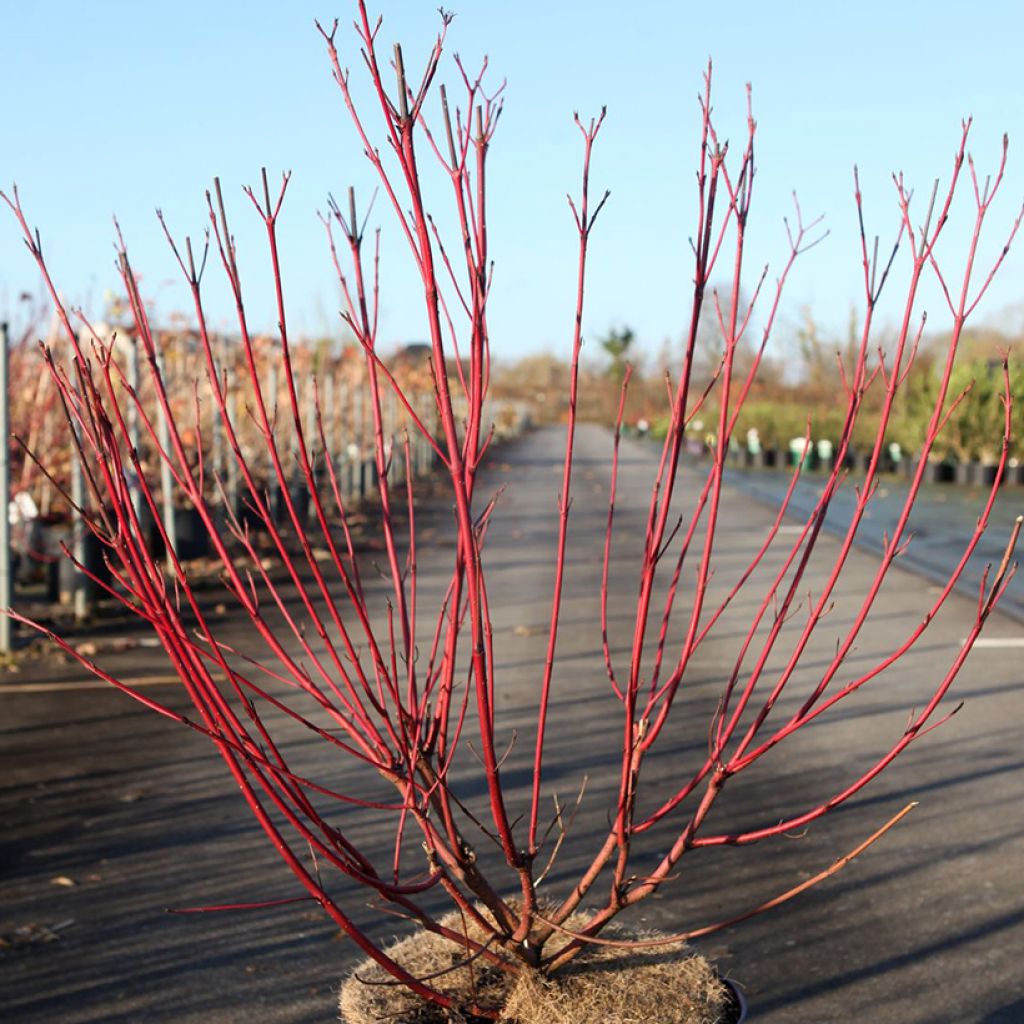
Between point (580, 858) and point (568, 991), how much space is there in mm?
2246

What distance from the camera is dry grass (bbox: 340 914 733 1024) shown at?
2564 mm

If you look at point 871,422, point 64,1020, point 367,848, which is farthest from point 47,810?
point 871,422

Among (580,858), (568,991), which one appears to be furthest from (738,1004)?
(580,858)

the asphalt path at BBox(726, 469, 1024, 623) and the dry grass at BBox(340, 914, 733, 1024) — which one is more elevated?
the dry grass at BBox(340, 914, 733, 1024)

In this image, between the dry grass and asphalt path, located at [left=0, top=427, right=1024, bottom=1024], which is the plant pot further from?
asphalt path, located at [left=0, top=427, right=1024, bottom=1024]

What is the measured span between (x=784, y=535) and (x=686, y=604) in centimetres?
580

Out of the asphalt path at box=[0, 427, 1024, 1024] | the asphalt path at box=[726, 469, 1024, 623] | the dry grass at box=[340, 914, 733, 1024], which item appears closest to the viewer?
the dry grass at box=[340, 914, 733, 1024]

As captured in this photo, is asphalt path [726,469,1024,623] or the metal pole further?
asphalt path [726,469,1024,623]

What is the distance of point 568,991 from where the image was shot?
8.71ft

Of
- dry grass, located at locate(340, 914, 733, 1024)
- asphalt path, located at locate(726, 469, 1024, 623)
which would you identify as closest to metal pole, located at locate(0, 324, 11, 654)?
asphalt path, located at locate(726, 469, 1024, 623)

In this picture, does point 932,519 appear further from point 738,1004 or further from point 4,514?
point 738,1004

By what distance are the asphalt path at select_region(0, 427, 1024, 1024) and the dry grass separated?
1050 millimetres

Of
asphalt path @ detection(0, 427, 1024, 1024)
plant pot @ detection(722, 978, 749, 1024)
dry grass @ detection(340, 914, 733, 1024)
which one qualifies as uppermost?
dry grass @ detection(340, 914, 733, 1024)

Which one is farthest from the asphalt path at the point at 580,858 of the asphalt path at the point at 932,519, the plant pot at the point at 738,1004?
the asphalt path at the point at 932,519
